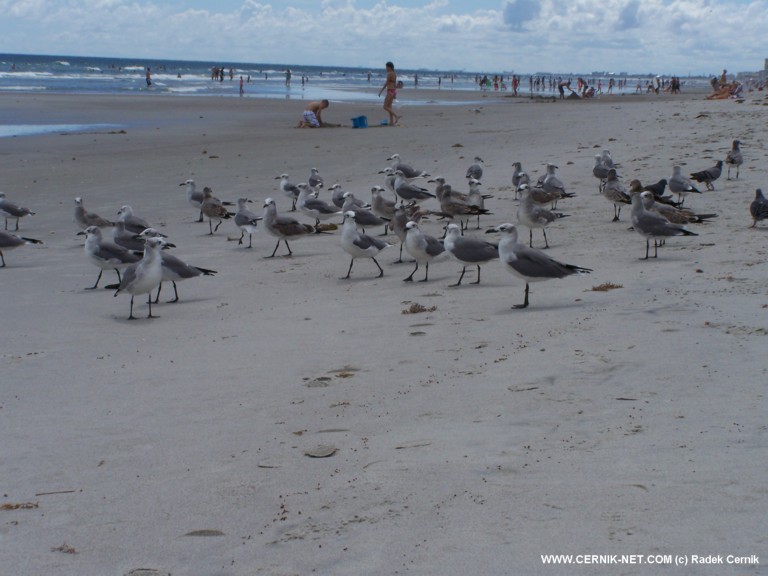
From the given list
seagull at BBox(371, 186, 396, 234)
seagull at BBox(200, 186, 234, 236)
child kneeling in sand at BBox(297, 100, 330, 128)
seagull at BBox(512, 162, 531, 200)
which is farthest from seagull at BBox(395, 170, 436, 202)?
child kneeling in sand at BBox(297, 100, 330, 128)

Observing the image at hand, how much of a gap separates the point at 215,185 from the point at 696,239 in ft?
35.0

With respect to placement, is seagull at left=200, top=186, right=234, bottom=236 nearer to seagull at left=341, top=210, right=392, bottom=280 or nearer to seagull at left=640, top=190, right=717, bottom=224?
seagull at left=341, top=210, right=392, bottom=280

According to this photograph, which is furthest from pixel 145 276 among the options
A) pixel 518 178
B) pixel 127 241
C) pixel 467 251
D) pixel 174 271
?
pixel 518 178

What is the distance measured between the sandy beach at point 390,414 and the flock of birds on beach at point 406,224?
0.99ft

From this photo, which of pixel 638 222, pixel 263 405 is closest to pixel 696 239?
pixel 638 222

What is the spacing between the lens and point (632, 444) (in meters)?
4.89

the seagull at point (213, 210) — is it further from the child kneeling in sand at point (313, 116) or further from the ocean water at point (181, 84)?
the ocean water at point (181, 84)

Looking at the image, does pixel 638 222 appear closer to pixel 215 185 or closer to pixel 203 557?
pixel 203 557

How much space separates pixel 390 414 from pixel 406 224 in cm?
574

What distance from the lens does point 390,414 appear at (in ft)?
19.4

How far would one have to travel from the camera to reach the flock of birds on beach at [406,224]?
9.91 m

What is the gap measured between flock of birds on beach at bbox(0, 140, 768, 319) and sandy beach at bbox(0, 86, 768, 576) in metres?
0.30

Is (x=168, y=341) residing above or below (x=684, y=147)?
below

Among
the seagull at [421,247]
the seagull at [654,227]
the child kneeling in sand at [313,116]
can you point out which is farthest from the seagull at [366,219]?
the child kneeling in sand at [313,116]
